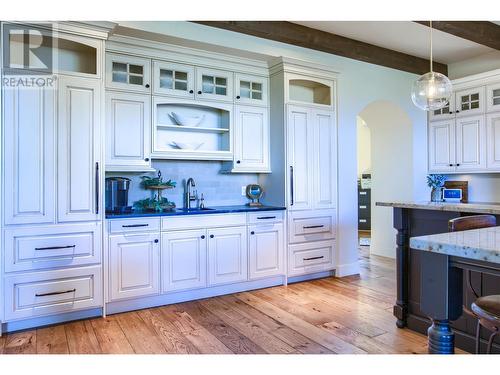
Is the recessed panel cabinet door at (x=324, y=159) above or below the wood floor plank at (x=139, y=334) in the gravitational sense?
above

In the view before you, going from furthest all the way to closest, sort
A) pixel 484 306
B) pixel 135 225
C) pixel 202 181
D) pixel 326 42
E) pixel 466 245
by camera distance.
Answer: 1. pixel 326 42
2. pixel 202 181
3. pixel 135 225
4. pixel 484 306
5. pixel 466 245

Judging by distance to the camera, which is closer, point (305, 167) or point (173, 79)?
point (173, 79)

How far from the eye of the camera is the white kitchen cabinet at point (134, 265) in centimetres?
309

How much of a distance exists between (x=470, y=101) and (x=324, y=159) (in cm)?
225

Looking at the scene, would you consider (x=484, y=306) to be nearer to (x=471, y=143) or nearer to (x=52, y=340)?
(x=52, y=340)

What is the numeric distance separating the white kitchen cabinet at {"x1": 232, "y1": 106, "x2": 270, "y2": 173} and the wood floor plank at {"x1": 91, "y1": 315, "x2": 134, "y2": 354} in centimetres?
190

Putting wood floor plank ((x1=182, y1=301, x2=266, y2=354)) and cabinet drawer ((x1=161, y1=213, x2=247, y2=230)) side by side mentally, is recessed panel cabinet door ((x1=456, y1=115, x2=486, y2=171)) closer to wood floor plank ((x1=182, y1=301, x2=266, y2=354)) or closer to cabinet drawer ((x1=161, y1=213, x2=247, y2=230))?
cabinet drawer ((x1=161, y1=213, x2=247, y2=230))

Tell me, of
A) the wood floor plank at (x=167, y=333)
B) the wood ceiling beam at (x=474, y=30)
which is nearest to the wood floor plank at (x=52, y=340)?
the wood floor plank at (x=167, y=333)

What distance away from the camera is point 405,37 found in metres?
4.29

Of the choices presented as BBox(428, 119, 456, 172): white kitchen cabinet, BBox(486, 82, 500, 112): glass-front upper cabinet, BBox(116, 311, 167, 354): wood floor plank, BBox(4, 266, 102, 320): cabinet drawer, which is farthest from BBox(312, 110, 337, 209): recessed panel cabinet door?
BBox(4, 266, 102, 320): cabinet drawer

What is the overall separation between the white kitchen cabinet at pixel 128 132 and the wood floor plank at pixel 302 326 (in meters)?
1.62

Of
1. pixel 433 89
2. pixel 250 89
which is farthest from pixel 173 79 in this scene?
pixel 433 89

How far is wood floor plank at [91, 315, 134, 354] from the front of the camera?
245 centimetres

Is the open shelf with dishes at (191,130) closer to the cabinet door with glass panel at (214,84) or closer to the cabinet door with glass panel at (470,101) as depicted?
the cabinet door with glass panel at (214,84)
